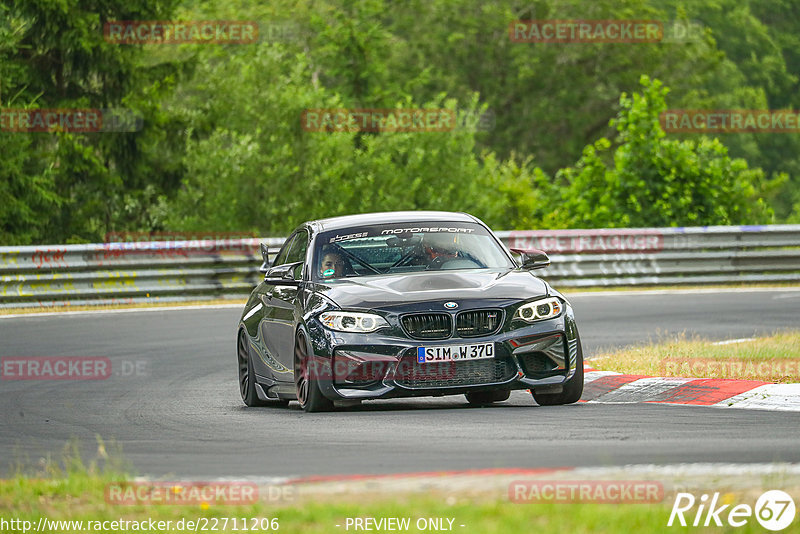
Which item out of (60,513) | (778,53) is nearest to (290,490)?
(60,513)

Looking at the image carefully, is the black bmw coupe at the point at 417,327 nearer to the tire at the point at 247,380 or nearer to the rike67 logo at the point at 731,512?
the tire at the point at 247,380

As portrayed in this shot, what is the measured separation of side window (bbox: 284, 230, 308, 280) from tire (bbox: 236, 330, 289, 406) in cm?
80

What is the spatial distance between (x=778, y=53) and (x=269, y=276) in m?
90.6

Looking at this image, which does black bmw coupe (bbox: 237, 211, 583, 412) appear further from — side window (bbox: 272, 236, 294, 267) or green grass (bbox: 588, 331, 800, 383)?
green grass (bbox: 588, 331, 800, 383)

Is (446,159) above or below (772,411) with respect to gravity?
below

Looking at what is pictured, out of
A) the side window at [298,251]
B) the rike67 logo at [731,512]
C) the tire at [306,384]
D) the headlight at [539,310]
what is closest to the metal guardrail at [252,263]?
the side window at [298,251]

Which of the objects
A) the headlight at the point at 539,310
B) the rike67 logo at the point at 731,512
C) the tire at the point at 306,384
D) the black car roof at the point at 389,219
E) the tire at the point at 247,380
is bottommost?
the tire at the point at 247,380

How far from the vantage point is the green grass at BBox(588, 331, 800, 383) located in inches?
466

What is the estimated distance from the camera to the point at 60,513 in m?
6.23

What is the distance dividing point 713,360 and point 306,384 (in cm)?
407

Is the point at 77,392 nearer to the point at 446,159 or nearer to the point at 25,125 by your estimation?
the point at 25,125

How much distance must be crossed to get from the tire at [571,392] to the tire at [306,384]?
1548 mm

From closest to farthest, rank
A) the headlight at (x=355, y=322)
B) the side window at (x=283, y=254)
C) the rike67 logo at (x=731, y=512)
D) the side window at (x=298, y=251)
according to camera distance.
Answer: the rike67 logo at (x=731, y=512)
the headlight at (x=355, y=322)
the side window at (x=298, y=251)
the side window at (x=283, y=254)

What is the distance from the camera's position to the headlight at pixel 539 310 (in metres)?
10.4
